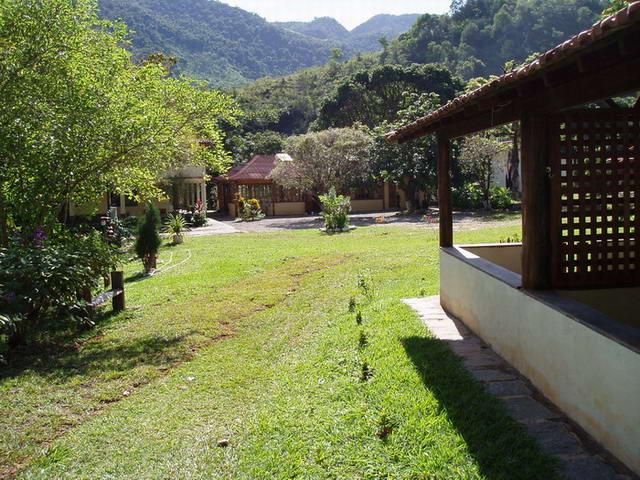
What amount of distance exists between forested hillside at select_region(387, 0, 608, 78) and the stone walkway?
6659 cm

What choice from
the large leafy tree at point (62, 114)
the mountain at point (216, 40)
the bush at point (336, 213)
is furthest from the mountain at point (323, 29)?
the large leafy tree at point (62, 114)

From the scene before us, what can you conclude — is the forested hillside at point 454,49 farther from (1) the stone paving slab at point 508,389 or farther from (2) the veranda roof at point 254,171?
(1) the stone paving slab at point 508,389

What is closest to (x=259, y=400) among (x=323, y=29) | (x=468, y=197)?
(x=468, y=197)

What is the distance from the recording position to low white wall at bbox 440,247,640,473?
3170 millimetres

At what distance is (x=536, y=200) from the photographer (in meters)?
4.53

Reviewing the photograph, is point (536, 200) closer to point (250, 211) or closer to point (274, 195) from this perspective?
point (250, 211)

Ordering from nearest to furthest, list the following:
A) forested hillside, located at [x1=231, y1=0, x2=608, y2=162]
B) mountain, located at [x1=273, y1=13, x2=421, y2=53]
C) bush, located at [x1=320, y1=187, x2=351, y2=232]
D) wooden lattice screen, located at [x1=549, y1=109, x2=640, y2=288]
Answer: wooden lattice screen, located at [x1=549, y1=109, x2=640, y2=288] → bush, located at [x1=320, y1=187, x2=351, y2=232] → forested hillside, located at [x1=231, y1=0, x2=608, y2=162] → mountain, located at [x1=273, y1=13, x2=421, y2=53]

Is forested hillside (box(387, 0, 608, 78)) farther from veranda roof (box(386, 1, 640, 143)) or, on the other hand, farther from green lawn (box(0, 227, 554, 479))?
veranda roof (box(386, 1, 640, 143))

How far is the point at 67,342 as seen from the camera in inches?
288

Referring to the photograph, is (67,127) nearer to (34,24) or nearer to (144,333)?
(34,24)

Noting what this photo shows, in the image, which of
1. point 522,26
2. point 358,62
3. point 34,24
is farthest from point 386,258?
point 522,26

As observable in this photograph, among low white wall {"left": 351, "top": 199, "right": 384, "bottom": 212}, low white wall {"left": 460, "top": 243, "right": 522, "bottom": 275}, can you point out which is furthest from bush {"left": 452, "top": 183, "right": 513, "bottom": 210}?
low white wall {"left": 460, "top": 243, "right": 522, "bottom": 275}

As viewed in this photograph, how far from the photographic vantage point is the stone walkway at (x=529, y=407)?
10.6 feet

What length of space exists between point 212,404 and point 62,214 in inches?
261
